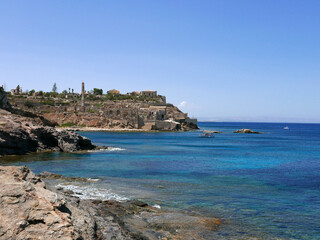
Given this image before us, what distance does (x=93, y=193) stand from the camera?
17078mm

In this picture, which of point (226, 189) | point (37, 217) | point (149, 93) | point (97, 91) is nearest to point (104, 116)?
point (149, 93)

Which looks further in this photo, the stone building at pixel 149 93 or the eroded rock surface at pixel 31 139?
the stone building at pixel 149 93

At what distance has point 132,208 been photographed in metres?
13.8

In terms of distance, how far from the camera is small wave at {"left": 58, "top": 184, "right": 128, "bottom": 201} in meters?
16.0

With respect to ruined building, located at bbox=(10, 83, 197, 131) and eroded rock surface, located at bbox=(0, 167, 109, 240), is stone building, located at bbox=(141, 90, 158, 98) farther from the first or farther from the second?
eroded rock surface, located at bbox=(0, 167, 109, 240)

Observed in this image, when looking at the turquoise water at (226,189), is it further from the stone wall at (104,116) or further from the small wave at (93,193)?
the stone wall at (104,116)

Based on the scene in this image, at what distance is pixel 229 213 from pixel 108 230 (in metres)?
7.09

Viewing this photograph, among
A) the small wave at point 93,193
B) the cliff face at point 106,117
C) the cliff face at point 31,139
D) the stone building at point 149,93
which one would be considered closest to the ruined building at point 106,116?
the cliff face at point 106,117

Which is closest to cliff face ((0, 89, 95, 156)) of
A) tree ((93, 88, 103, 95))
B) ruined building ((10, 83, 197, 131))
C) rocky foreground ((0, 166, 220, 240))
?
rocky foreground ((0, 166, 220, 240))

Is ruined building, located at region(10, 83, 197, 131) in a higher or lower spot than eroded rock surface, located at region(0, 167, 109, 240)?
higher

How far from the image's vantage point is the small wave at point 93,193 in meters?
16.0

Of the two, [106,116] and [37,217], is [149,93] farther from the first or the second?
[37,217]

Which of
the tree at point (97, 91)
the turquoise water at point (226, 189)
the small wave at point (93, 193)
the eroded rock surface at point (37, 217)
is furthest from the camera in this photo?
the tree at point (97, 91)

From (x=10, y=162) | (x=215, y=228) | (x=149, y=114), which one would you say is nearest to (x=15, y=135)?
(x=10, y=162)
